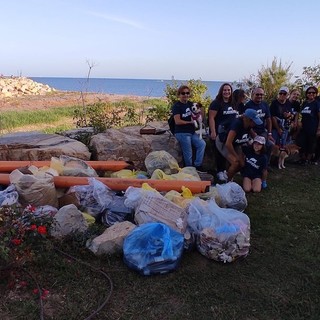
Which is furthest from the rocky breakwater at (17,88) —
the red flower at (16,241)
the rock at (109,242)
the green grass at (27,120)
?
the red flower at (16,241)

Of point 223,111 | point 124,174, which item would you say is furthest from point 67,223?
point 223,111

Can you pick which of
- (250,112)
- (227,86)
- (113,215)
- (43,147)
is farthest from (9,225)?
(227,86)

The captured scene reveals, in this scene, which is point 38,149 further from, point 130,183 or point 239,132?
point 239,132

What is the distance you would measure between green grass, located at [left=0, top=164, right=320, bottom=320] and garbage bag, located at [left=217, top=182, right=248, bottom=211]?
1.87 ft

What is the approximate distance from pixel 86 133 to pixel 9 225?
12.3 ft

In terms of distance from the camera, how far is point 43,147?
19.1ft

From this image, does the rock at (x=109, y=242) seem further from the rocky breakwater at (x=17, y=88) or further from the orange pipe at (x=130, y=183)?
the rocky breakwater at (x=17, y=88)

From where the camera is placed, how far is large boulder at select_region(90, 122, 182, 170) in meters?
6.02

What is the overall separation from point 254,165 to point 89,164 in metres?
2.40

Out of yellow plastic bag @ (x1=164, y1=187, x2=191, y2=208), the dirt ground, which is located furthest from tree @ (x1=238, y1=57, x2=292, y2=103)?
the dirt ground

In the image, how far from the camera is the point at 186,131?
6090 millimetres

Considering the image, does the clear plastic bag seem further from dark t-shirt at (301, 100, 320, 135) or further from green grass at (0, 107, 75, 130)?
green grass at (0, 107, 75, 130)

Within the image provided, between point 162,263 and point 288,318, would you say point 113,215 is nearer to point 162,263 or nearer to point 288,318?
point 162,263

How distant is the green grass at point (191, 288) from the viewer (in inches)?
111
